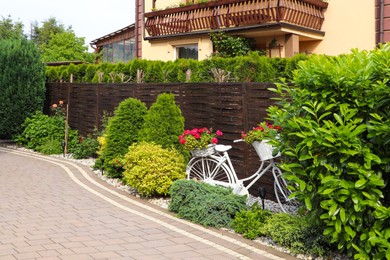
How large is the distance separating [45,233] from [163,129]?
11.0ft

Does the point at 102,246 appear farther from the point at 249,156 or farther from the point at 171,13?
the point at 171,13

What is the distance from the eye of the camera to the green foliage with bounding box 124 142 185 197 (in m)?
8.31

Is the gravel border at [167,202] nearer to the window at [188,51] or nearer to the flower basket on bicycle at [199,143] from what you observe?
the flower basket on bicycle at [199,143]

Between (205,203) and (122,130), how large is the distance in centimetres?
403

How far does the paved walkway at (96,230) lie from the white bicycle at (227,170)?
1.06 metres

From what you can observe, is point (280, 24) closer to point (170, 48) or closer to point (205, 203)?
point (170, 48)

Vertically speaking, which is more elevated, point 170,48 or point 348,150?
point 170,48

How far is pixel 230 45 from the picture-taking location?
1817 centimetres

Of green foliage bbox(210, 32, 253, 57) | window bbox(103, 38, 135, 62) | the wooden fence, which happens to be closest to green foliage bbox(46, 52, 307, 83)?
the wooden fence

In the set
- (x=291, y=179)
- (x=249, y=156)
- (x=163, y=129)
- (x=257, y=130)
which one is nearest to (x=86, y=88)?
(x=163, y=129)

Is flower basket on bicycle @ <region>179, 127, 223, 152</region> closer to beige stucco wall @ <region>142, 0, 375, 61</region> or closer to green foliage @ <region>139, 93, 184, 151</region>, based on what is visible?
green foliage @ <region>139, 93, 184, 151</region>

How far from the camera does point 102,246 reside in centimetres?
575

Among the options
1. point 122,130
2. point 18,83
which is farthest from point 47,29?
point 122,130

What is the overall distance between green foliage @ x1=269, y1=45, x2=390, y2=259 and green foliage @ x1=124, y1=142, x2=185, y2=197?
142 inches
